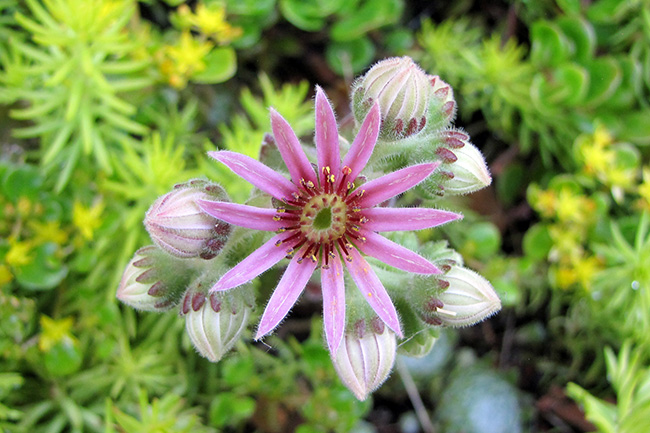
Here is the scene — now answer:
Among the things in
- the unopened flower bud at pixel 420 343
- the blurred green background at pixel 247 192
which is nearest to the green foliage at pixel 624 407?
the blurred green background at pixel 247 192

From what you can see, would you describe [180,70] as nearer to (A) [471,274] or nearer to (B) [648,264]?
(A) [471,274]

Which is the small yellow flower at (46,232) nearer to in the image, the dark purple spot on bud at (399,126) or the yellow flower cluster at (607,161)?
the dark purple spot on bud at (399,126)

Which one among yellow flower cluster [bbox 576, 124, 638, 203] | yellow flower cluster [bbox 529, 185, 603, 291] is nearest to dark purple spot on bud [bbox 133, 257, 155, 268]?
yellow flower cluster [bbox 529, 185, 603, 291]

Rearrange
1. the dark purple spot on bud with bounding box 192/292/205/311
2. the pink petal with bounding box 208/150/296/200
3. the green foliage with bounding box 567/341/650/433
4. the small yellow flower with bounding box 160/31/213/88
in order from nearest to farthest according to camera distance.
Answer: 1. the pink petal with bounding box 208/150/296/200
2. the dark purple spot on bud with bounding box 192/292/205/311
3. the green foliage with bounding box 567/341/650/433
4. the small yellow flower with bounding box 160/31/213/88

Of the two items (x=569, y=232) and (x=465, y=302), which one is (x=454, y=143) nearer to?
(x=465, y=302)

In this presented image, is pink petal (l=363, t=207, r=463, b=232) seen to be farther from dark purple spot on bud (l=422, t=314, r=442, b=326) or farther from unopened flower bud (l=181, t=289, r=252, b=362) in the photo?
unopened flower bud (l=181, t=289, r=252, b=362)
